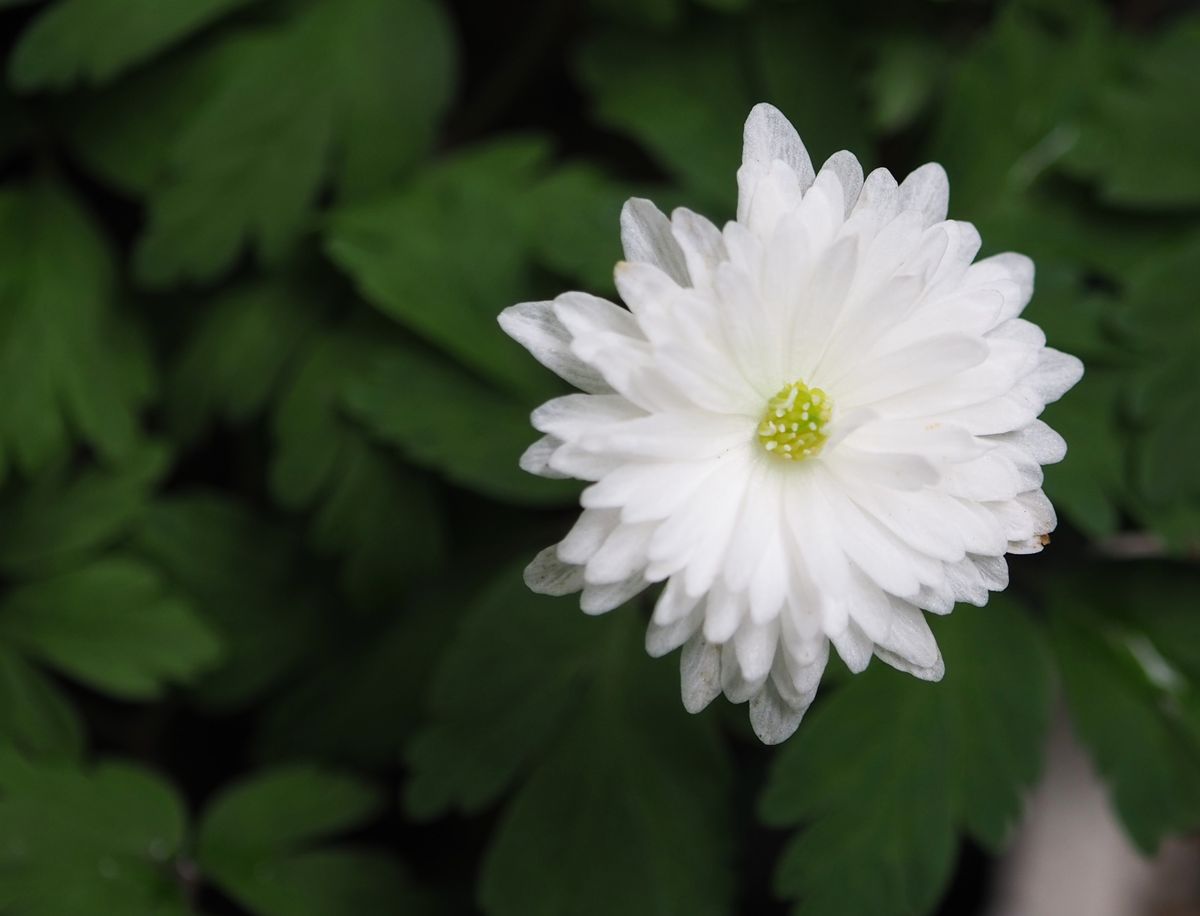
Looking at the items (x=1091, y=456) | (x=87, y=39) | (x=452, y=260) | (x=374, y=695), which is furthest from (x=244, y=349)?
(x=1091, y=456)

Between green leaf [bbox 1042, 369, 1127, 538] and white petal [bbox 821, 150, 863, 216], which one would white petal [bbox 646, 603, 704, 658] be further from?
green leaf [bbox 1042, 369, 1127, 538]

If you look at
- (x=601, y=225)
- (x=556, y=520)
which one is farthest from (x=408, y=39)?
(x=556, y=520)

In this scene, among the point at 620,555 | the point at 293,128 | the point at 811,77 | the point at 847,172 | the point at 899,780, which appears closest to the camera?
the point at 620,555

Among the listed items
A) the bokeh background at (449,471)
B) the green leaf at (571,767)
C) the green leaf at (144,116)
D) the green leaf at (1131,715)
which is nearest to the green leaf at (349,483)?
the bokeh background at (449,471)

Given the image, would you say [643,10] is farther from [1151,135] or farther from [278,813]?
[278,813]

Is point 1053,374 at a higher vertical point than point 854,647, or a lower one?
higher
